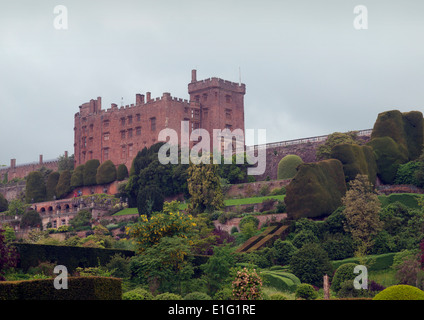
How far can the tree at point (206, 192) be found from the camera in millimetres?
53500

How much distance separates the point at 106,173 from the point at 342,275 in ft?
137

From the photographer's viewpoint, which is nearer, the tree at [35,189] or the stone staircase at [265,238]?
the stone staircase at [265,238]

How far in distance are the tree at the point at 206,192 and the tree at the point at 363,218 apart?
1256 cm

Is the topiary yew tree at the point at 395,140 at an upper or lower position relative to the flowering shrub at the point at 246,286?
upper

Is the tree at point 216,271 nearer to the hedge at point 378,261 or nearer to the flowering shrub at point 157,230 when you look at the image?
the flowering shrub at point 157,230

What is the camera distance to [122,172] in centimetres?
7331

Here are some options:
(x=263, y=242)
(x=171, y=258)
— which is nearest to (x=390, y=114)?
(x=263, y=242)

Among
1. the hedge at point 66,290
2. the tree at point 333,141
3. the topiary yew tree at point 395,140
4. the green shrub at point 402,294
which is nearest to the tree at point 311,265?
the hedge at point 66,290

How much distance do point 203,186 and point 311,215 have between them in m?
11.3

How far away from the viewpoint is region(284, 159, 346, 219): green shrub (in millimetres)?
44906

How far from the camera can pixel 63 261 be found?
34.3 m

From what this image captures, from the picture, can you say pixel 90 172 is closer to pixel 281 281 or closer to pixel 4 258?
pixel 281 281
